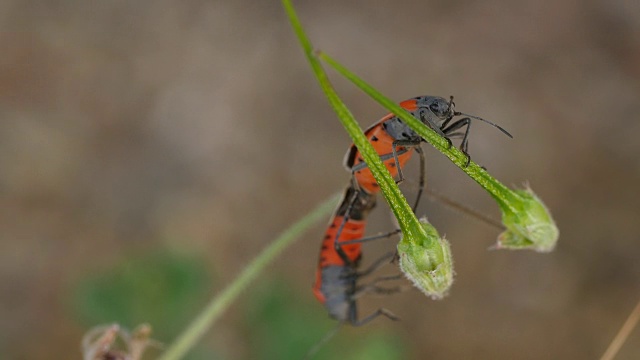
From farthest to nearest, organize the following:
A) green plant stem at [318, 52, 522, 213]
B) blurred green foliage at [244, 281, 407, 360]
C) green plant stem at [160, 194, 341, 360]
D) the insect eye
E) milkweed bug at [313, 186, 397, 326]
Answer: blurred green foliage at [244, 281, 407, 360] → green plant stem at [160, 194, 341, 360] → milkweed bug at [313, 186, 397, 326] → the insect eye → green plant stem at [318, 52, 522, 213]

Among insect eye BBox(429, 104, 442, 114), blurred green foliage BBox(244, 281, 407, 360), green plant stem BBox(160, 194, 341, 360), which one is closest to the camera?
insect eye BBox(429, 104, 442, 114)

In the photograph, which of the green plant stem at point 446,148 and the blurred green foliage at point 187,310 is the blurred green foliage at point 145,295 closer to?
the blurred green foliage at point 187,310

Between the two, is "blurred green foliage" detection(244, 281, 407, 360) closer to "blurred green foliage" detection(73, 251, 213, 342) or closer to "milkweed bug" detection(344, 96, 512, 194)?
"blurred green foliage" detection(73, 251, 213, 342)

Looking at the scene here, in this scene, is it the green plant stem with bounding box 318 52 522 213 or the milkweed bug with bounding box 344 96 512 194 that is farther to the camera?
the milkweed bug with bounding box 344 96 512 194

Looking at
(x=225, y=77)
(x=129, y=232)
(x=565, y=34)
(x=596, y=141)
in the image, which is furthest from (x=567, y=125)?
(x=129, y=232)

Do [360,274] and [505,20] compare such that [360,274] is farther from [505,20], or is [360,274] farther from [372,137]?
[505,20]

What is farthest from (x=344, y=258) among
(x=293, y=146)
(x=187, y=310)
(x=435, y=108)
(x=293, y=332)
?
(x=293, y=146)

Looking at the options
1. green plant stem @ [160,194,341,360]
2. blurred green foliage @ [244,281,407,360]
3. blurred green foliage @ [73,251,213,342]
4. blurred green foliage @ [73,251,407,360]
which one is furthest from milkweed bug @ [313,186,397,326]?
blurred green foliage @ [73,251,213,342]
